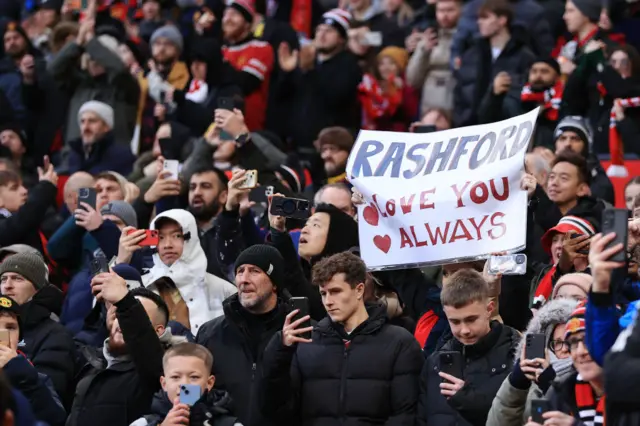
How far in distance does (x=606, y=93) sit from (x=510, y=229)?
4617 mm

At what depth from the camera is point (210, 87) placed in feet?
55.0

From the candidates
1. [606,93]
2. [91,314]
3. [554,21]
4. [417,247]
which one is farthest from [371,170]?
[554,21]

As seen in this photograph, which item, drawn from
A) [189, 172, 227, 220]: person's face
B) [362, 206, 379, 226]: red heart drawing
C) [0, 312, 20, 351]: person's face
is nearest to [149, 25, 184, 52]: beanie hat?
[189, 172, 227, 220]: person's face

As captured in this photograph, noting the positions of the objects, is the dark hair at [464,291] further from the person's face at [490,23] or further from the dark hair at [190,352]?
the person's face at [490,23]

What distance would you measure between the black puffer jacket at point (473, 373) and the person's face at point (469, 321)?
41 millimetres

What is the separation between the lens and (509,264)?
10.3 m

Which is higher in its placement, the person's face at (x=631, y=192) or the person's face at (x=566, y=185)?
the person's face at (x=566, y=185)

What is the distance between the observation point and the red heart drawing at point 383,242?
11094 millimetres

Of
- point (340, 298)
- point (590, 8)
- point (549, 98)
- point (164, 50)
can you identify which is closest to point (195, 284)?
point (340, 298)

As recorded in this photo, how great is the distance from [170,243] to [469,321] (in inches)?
120

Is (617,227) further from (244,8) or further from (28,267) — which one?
(244,8)

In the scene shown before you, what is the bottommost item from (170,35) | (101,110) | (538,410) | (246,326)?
(246,326)

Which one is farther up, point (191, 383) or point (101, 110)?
point (101, 110)

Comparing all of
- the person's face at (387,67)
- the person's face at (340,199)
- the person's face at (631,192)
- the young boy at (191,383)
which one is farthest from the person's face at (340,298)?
the person's face at (387,67)
